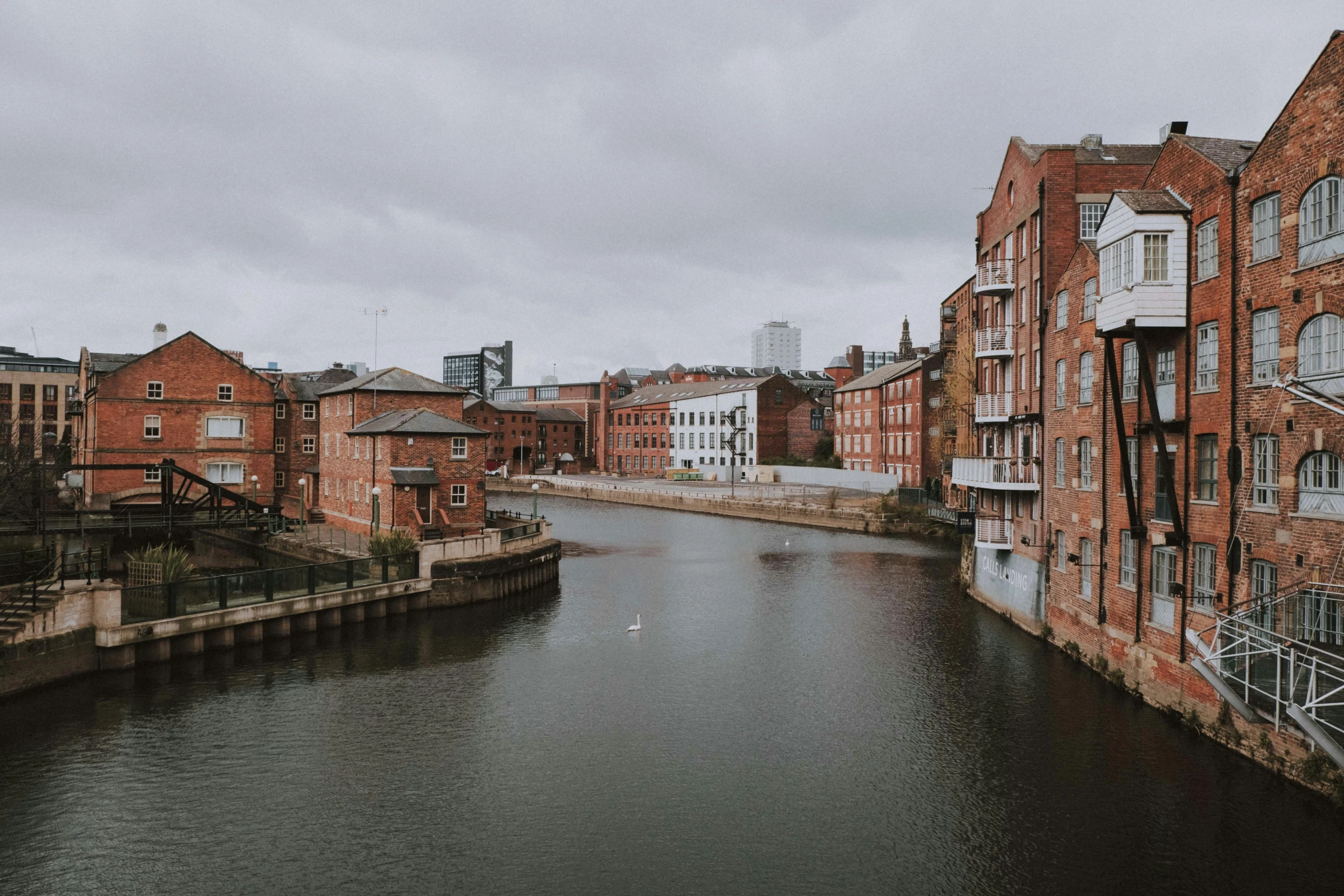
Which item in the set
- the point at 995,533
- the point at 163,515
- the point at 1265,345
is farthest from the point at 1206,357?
the point at 163,515

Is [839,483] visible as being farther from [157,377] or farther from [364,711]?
[364,711]

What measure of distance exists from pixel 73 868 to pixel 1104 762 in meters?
18.8

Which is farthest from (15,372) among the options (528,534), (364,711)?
(364,711)

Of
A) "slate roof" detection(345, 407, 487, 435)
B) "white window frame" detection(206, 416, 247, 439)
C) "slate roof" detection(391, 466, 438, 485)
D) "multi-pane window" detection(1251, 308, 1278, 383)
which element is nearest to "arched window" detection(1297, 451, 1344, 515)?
"multi-pane window" detection(1251, 308, 1278, 383)

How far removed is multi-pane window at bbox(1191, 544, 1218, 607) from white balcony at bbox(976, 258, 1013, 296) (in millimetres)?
16102

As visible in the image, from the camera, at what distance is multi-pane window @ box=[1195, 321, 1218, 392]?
60.8 feet

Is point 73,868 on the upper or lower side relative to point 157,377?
lower

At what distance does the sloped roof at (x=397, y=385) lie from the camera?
46.0m

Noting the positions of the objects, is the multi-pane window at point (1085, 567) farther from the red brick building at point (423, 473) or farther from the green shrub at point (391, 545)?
the red brick building at point (423, 473)

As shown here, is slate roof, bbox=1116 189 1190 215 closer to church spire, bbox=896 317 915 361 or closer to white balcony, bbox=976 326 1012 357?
white balcony, bbox=976 326 1012 357

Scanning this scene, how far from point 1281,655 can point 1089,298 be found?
13.2 m

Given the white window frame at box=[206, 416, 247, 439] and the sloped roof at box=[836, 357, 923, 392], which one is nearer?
the white window frame at box=[206, 416, 247, 439]

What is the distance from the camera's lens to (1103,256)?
21000 mm

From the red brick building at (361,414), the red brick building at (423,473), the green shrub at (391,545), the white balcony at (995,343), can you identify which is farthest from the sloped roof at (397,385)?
the white balcony at (995,343)
